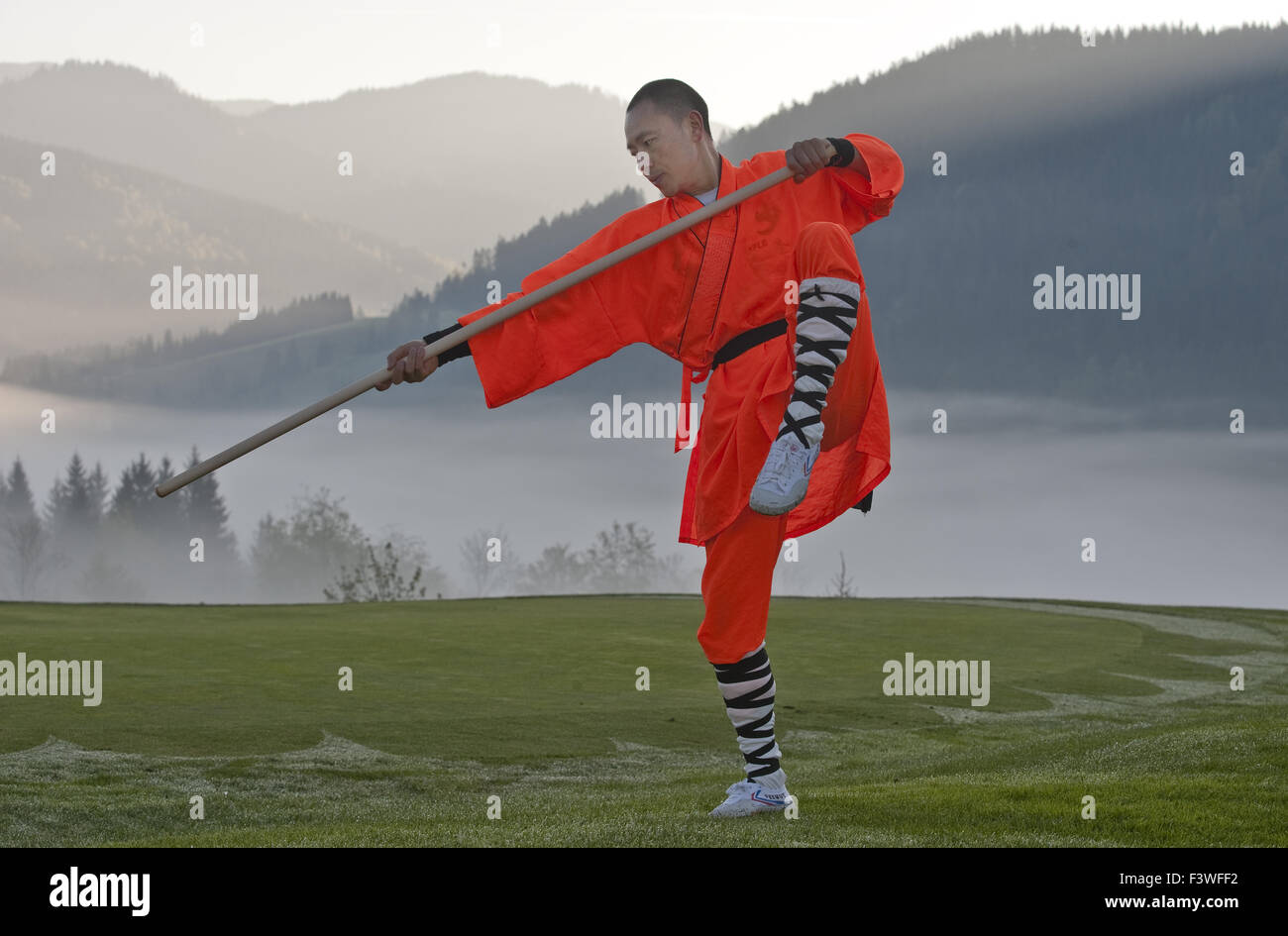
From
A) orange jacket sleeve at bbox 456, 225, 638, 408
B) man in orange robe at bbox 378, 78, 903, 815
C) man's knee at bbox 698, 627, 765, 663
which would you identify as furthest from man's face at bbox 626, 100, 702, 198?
man's knee at bbox 698, 627, 765, 663

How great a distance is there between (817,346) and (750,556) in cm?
94

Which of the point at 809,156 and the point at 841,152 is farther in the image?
the point at 841,152

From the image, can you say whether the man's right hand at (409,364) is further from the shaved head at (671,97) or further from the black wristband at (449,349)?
the shaved head at (671,97)

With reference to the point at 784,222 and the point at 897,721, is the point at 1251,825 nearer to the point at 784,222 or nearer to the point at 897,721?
the point at 784,222

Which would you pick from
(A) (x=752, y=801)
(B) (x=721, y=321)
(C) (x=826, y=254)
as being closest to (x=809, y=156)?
(C) (x=826, y=254)

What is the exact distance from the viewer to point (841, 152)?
5.61 meters

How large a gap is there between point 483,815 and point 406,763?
13.3 ft

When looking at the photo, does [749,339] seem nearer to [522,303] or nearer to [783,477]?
[783,477]

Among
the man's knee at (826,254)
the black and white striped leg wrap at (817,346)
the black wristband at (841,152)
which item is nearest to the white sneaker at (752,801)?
the black and white striped leg wrap at (817,346)

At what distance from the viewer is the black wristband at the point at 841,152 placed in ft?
18.4

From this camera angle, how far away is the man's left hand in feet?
18.0

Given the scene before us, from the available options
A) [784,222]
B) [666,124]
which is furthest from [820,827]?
[666,124]

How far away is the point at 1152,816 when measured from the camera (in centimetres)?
601

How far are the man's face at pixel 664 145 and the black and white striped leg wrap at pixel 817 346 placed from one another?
800 millimetres
